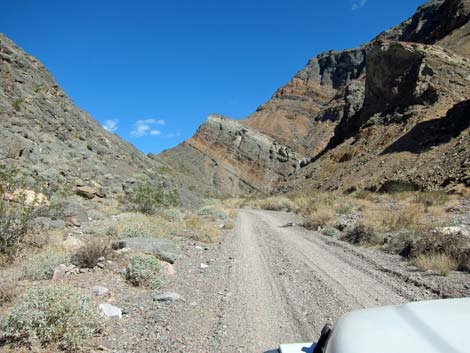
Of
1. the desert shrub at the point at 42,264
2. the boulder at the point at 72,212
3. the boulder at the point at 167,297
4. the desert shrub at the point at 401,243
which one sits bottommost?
the boulder at the point at 167,297

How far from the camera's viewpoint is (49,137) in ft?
61.3

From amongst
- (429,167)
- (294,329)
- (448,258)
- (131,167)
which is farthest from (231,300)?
(429,167)

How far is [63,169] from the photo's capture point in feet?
54.1

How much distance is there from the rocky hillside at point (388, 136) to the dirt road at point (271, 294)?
17.0 meters

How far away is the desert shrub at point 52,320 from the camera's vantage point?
12.7ft

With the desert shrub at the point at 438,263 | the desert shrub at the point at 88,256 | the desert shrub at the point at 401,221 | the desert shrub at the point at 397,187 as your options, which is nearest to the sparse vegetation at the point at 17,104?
the desert shrub at the point at 88,256

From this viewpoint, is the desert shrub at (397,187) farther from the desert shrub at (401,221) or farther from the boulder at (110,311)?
the boulder at (110,311)

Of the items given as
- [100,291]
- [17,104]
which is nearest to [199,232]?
[100,291]

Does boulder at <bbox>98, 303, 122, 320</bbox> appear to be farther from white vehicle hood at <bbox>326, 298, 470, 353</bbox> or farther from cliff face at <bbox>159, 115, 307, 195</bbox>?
cliff face at <bbox>159, 115, 307, 195</bbox>

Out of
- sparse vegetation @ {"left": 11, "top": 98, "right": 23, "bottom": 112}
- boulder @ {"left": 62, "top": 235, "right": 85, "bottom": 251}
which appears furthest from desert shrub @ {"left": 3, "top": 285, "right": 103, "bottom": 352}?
sparse vegetation @ {"left": 11, "top": 98, "right": 23, "bottom": 112}

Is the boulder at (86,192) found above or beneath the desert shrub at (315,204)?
above

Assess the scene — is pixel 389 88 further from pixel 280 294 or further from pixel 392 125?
pixel 280 294

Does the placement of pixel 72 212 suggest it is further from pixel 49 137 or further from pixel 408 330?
pixel 408 330

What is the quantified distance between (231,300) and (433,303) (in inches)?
165
